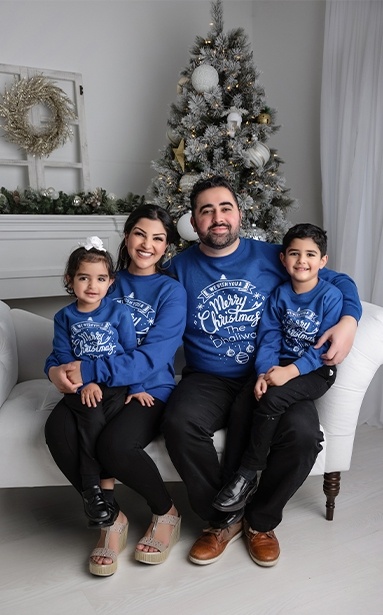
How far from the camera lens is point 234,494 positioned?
1750 mm

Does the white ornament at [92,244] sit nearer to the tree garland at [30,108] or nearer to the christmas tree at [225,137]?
the christmas tree at [225,137]

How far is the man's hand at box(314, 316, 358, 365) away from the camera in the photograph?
1.84m

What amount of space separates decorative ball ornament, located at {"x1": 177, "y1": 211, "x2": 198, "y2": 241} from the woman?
949 mm

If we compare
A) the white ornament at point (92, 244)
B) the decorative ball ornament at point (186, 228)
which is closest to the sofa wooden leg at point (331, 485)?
the white ornament at point (92, 244)

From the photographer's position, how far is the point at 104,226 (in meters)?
3.68

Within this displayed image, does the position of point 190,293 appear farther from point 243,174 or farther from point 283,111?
point 283,111

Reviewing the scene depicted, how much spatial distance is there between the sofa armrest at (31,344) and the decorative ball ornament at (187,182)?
117 centimetres

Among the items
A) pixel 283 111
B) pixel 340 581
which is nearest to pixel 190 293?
pixel 340 581

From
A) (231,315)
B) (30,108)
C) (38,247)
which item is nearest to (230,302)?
(231,315)

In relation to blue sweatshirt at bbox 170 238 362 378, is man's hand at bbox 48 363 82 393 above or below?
below

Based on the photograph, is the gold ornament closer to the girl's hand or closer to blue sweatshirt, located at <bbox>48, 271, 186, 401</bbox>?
blue sweatshirt, located at <bbox>48, 271, 186, 401</bbox>

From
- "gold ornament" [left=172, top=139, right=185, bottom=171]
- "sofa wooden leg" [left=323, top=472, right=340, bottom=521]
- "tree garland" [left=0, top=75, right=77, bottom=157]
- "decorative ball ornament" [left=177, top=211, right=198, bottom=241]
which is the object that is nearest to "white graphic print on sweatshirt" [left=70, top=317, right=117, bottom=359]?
"sofa wooden leg" [left=323, top=472, right=340, bottom=521]

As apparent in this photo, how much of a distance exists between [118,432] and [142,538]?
0.38 metres

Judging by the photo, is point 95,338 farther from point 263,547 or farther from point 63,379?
point 263,547
